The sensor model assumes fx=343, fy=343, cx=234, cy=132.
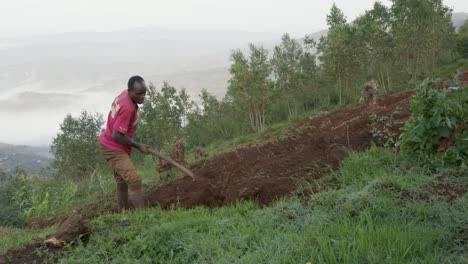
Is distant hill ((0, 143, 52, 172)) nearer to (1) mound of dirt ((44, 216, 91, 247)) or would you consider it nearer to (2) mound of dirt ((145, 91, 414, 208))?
(2) mound of dirt ((145, 91, 414, 208))

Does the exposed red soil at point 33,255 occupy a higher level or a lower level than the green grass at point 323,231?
lower

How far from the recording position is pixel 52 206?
7402mm

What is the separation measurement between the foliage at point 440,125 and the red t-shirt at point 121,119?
11.6ft

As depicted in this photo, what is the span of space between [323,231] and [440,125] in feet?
6.65

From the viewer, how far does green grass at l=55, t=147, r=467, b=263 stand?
2.36 meters

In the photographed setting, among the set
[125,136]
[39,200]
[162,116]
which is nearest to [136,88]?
[125,136]

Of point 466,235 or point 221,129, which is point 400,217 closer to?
point 466,235

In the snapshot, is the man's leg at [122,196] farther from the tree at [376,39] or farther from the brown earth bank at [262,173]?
the tree at [376,39]

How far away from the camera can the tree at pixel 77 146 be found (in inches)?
728

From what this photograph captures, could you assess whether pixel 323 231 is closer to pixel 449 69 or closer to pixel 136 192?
pixel 136 192

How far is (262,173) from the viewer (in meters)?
5.04

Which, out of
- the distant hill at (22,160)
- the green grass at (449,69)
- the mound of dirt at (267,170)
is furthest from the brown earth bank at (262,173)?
the green grass at (449,69)

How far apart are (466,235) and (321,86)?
21.1m

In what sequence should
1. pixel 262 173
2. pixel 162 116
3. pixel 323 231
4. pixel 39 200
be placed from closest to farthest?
pixel 323 231, pixel 262 173, pixel 39 200, pixel 162 116
